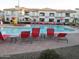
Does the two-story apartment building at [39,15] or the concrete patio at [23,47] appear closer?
the concrete patio at [23,47]

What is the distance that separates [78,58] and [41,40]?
3980 millimetres

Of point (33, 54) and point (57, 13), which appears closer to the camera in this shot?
point (33, 54)

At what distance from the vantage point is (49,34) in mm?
12547

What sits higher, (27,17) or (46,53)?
(46,53)

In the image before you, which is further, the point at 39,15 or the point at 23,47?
the point at 39,15

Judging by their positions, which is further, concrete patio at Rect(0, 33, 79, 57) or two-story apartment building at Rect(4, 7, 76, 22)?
two-story apartment building at Rect(4, 7, 76, 22)

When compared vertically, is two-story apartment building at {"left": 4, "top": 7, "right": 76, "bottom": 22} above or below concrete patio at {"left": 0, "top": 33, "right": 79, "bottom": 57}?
below

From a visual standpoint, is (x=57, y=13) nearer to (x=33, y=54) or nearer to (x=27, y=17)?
(x=27, y=17)

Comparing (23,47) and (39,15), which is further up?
(23,47)

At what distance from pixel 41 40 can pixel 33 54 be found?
12.3 ft

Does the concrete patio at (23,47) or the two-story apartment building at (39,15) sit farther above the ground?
the concrete patio at (23,47)
